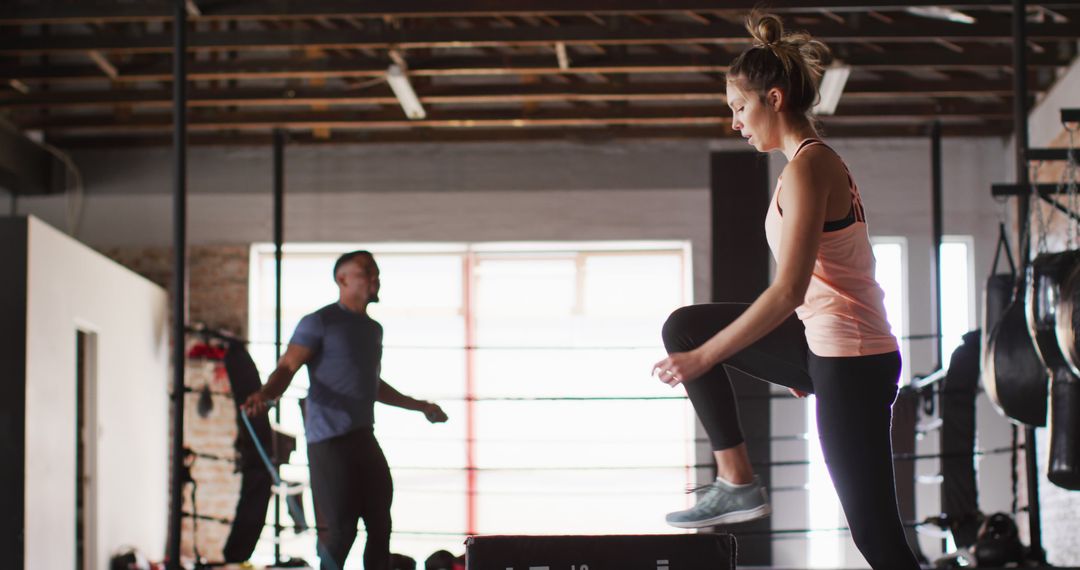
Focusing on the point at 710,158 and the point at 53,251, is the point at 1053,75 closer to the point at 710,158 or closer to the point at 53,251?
the point at 710,158

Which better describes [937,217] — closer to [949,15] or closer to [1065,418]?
[949,15]

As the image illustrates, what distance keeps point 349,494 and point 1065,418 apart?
7.77ft

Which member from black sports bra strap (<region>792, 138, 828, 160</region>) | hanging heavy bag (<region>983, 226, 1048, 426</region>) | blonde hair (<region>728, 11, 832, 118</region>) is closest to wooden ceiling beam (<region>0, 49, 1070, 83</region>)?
hanging heavy bag (<region>983, 226, 1048, 426</region>)

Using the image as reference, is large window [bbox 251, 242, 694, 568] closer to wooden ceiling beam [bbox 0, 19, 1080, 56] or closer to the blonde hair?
wooden ceiling beam [bbox 0, 19, 1080, 56]

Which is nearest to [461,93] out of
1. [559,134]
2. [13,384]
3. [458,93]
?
[458,93]

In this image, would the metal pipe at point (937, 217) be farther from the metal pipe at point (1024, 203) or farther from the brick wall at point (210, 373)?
the brick wall at point (210, 373)

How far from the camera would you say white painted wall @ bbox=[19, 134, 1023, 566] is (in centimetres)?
957

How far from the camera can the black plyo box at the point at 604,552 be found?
252cm

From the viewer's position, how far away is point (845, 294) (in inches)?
85.9

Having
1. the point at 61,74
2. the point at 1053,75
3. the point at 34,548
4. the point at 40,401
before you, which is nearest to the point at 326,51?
the point at 61,74

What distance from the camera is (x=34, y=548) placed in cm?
660

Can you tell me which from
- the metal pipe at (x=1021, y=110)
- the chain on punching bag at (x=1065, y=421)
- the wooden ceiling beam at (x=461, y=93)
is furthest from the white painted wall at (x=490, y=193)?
the chain on punching bag at (x=1065, y=421)

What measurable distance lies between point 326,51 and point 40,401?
282 cm

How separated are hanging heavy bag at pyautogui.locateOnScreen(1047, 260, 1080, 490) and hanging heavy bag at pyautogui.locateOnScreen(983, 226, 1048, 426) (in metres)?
0.27
